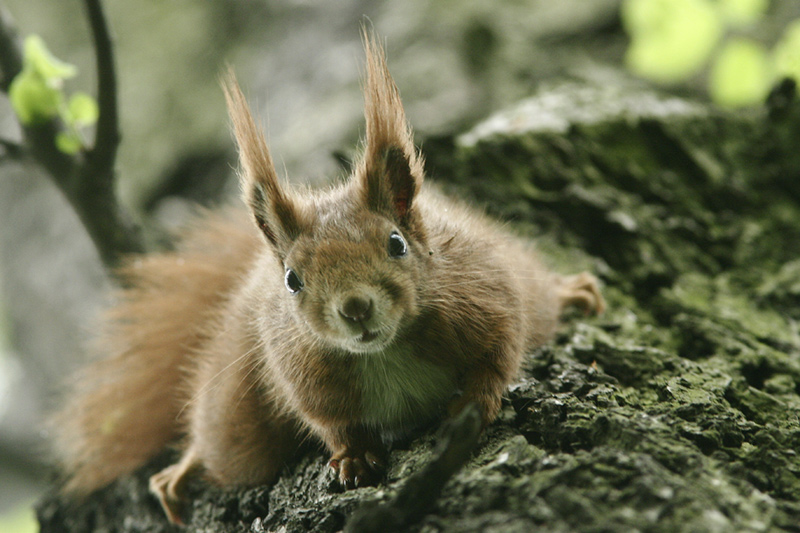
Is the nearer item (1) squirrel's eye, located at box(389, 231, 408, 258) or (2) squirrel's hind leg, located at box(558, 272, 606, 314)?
(1) squirrel's eye, located at box(389, 231, 408, 258)

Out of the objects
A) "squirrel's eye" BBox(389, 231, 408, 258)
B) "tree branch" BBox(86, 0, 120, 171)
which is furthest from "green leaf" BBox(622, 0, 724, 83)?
"tree branch" BBox(86, 0, 120, 171)

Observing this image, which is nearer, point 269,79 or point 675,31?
point 675,31

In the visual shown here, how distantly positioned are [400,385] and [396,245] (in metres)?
0.37

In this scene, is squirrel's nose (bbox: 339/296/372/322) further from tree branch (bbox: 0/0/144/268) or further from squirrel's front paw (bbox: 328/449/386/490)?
tree branch (bbox: 0/0/144/268)

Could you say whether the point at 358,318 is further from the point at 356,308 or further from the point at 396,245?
the point at 396,245

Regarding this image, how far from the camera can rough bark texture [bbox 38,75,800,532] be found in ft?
Answer: 4.25

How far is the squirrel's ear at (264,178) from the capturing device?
5.57 ft

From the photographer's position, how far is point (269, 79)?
413 centimetres

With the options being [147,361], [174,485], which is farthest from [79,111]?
[174,485]

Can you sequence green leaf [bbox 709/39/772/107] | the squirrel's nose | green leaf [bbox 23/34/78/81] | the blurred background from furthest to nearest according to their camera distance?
the blurred background
green leaf [bbox 709/39/772/107]
green leaf [bbox 23/34/78/81]
the squirrel's nose

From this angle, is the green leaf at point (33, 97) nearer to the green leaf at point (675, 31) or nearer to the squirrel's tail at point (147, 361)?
the squirrel's tail at point (147, 361)

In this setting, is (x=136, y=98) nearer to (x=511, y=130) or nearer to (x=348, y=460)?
(x=511, y=130)

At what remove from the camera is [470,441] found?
1.28 m

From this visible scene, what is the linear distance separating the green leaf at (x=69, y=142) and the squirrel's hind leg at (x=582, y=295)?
5.71 feet
